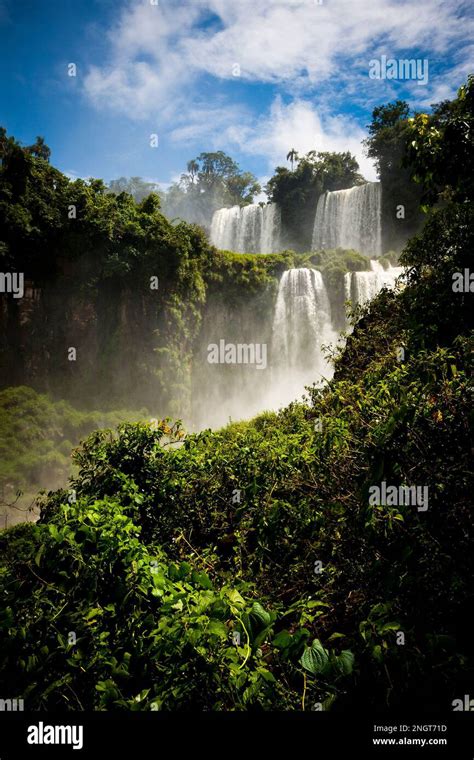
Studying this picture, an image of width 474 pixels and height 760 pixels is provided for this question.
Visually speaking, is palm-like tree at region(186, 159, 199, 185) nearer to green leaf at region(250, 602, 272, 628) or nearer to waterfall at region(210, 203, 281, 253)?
waterfall at region(210, 203, 281, 253)

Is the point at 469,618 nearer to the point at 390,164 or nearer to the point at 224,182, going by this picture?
the point at 390,164

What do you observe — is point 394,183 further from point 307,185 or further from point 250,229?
point 250,229

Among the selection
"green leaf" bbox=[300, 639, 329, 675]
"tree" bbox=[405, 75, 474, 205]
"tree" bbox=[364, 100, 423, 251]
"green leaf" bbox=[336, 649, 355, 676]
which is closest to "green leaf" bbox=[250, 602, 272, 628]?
"green leaf" bbox=[300, 639, 329, 675]

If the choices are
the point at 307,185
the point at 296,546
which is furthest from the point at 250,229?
the point at 296,546

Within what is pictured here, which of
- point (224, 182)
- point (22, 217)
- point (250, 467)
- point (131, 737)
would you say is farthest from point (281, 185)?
point (131, 737)

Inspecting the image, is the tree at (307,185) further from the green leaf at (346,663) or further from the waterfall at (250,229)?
the green leaf at (346,663)

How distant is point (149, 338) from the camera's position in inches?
953

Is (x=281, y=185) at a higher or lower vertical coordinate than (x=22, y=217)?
higher

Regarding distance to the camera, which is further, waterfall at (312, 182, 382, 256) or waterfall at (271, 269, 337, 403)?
waterfall at (312, 182, 382, 256)

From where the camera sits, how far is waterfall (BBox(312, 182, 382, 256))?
32562 millimetres

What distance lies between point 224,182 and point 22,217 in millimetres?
47196

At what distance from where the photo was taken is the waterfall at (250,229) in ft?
129

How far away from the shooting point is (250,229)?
3962cm

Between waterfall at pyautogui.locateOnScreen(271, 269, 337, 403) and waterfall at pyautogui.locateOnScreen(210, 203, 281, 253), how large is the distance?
47.2 feet
